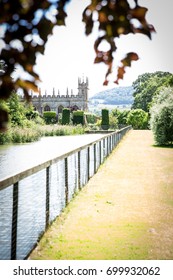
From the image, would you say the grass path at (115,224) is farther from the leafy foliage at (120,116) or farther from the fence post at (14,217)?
the leafy foliage at (120,116)

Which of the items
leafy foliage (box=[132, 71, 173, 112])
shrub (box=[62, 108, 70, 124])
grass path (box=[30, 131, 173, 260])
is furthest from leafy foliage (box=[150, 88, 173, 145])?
leafy foliage (box=[132, 71, 173, 112])

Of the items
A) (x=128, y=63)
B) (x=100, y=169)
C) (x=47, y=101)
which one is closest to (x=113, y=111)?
(x=47, y=101)

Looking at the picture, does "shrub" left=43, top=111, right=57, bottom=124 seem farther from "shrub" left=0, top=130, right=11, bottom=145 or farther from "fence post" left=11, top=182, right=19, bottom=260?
"fence post" left=11, top=182, right=19, bottom=260

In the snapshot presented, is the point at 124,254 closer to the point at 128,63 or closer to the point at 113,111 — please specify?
the point at 128,63

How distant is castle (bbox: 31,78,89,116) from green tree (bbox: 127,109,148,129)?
26257 mm

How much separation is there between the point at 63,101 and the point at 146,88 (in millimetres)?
20556

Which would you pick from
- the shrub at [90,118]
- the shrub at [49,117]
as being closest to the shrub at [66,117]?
the shrub at [49,117]

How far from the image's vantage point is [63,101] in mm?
80875

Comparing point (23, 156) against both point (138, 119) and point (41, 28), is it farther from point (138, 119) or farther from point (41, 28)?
point (138, 119)

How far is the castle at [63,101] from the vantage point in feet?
262

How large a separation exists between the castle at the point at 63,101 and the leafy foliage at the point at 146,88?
38.0 ft
